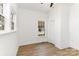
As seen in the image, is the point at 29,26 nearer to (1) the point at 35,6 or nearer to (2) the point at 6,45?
(1) the point at 35,6

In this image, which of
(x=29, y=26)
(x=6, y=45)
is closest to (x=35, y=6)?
(x=29, y=26)

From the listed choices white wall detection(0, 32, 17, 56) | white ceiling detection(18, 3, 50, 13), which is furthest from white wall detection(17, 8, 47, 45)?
white wall detection(0, 32, 17, 56)

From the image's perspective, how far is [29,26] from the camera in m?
1.92

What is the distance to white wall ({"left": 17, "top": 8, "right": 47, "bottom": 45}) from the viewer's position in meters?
1.88

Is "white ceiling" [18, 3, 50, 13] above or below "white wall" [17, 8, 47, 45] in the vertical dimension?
above

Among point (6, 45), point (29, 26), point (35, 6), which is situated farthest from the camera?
point (29, 26)

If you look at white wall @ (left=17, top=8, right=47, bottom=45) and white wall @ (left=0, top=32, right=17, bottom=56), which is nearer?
white wall @ (left=0, top=32, right=17, bottom=56)

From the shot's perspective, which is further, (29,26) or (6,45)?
(29,26)

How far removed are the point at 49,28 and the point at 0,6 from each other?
109 cm

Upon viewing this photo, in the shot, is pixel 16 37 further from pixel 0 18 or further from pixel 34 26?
pixel 0 18

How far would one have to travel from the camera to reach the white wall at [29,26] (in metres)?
1.88

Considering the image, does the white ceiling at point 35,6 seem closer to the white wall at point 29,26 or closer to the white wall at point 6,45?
the white wall at point 29,26

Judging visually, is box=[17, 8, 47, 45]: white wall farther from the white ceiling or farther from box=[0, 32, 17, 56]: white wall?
box=[0, 32, 17, 56]: white wall

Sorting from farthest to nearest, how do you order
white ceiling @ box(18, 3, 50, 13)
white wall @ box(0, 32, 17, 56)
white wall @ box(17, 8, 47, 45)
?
white wall @ box(17, 8, 47, 45)
white ceiling @ box(18, 3, 50, 13)
white wall @ box(0, 32, 17, 56)
